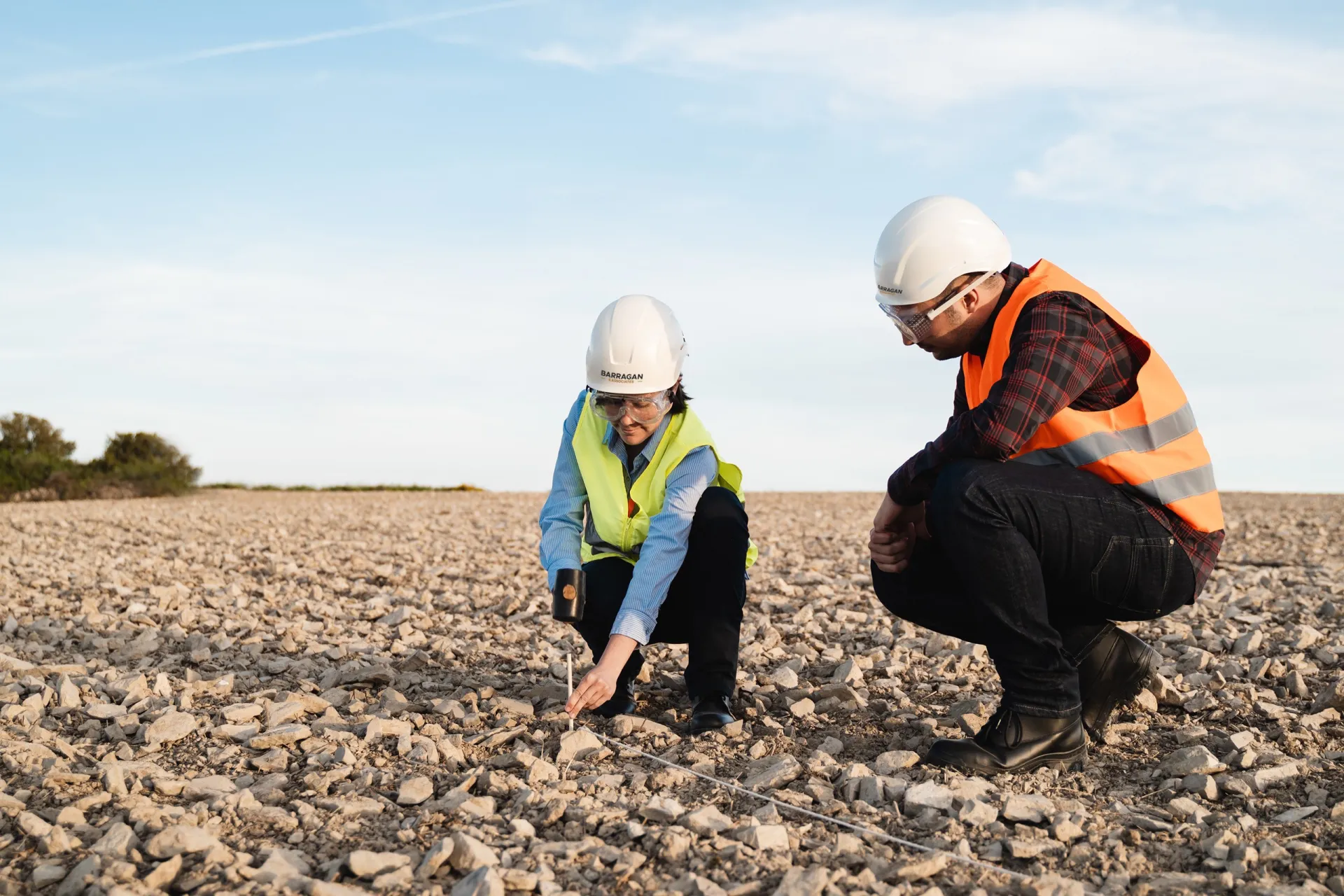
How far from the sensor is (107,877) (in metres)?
2.72

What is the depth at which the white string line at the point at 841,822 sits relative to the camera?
272 centimetres

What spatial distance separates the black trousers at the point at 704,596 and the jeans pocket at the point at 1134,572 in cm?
115

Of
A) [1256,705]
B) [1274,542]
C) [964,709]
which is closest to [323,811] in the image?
[964,709]

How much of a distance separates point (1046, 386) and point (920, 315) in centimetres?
50

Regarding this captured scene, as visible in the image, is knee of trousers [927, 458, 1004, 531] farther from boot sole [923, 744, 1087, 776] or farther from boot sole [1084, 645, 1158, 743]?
boot sole [1084, 645, 1158, 743]

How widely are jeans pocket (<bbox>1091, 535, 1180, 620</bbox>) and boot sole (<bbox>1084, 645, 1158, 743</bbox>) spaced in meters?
0.51

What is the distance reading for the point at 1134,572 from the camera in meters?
3.38

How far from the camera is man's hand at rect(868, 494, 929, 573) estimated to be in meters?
3.69

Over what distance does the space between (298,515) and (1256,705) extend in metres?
10.5

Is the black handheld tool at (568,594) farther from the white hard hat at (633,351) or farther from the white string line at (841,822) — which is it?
the white hard hat at (633,351)

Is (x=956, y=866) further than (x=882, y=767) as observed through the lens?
No

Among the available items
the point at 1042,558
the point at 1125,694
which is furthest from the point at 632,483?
the point at 1125,694

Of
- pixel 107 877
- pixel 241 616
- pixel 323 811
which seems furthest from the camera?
pixel 241 616

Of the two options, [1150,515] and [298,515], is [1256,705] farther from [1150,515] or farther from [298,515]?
[298,515]
